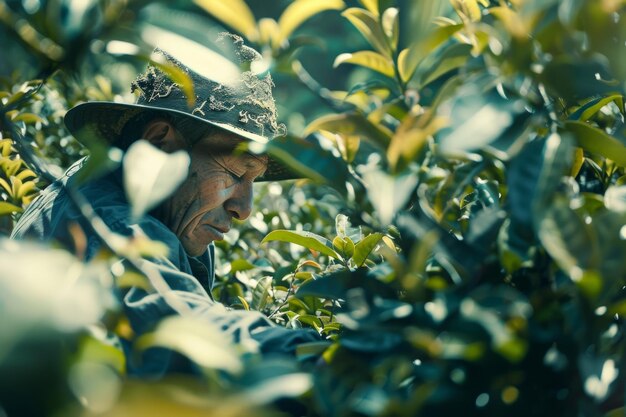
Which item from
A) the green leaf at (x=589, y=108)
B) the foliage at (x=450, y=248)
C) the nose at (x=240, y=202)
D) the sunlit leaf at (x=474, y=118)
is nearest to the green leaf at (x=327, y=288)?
the foliage at (x=450, y=248)

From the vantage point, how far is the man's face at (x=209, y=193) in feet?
6.03

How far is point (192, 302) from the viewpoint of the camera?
3.72ft

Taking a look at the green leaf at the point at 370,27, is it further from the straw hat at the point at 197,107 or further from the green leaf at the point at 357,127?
the straw hat at the point at 197,107

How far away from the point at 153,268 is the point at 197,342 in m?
0.46

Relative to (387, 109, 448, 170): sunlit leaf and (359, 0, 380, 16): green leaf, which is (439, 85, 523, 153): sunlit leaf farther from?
(359, 0, 380, 16): green leaf

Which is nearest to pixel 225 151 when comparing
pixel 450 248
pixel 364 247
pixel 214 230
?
pixel 214 230

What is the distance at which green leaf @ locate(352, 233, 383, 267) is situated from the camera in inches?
53.4

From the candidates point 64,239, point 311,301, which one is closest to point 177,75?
point 64,239

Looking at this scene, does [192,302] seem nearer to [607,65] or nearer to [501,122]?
[501,122]

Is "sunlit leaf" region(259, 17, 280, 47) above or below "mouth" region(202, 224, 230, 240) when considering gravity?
above

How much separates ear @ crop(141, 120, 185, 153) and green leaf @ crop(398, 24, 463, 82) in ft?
3.08

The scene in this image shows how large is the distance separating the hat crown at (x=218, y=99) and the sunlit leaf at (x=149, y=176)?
36.8 inches

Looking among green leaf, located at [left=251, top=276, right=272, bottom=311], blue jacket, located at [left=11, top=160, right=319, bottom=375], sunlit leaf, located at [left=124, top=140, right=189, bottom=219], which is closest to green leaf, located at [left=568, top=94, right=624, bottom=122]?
blue jacket, located at [left=11, top=160, right=319, bottom=375]

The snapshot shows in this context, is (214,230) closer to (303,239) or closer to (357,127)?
(303,239)
